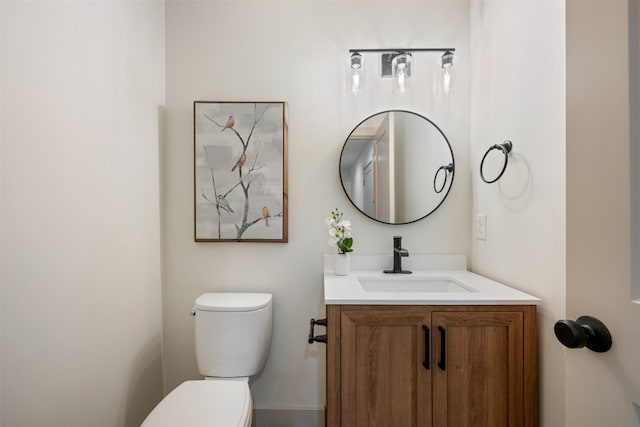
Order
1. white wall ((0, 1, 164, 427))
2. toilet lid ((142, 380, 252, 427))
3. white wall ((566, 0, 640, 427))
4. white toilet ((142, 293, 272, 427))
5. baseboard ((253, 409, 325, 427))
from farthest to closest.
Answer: baseboard ((253, 409, 325, 427)) → white toilet ((142, 293, 272, 427)) → toilet lid ((142, 380, 252, 427)) → white wall ((0, 1, 164, 427)) → white wall ((566, 0, 640, 427))

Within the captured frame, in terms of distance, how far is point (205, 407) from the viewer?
1.11 metres

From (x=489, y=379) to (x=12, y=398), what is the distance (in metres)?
1.51

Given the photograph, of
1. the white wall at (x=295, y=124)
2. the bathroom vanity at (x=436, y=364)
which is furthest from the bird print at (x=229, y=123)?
the bathroom vanity at (x=436, y=364)

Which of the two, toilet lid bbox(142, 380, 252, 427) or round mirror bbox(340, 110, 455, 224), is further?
round mirror bbox(340, 110, 455, 224)

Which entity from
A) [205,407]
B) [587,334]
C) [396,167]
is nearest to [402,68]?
[396,167]

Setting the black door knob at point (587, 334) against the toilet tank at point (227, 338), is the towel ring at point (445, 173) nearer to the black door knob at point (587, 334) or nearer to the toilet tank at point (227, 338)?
the toilet tank at point (227, 338)

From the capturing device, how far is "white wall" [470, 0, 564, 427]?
105 centimetres

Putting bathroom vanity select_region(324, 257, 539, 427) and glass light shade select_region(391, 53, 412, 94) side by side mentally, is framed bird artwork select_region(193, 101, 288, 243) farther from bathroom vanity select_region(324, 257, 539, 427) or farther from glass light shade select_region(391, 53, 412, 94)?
bathroom vanity select_region(324, 257, 539, 427)

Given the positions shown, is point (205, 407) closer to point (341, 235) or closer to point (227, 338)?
point (227, 338)

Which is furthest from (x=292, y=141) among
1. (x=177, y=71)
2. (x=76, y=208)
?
(x=76, y=208)

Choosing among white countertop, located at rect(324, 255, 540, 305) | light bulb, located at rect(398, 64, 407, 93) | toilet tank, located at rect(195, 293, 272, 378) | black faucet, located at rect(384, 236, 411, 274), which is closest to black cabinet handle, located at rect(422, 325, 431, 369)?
white countertop, located at rect(324, 255, 540, 305)

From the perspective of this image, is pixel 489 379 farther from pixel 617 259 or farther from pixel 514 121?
pixel 514 121

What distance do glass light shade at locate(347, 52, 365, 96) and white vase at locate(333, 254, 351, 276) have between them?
87 centimetres

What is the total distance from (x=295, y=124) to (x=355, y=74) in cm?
41
